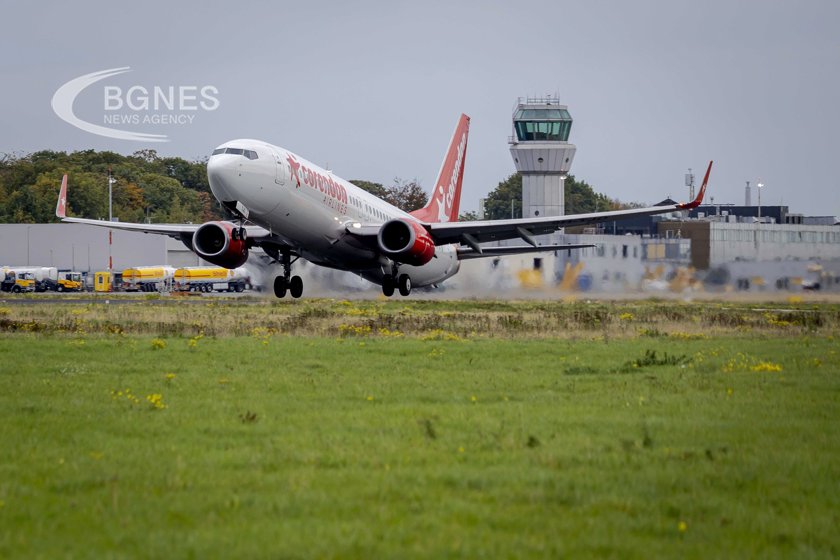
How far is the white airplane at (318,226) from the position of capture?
3441 cm

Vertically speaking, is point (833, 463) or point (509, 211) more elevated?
point (509, 211)

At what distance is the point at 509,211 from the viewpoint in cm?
16812

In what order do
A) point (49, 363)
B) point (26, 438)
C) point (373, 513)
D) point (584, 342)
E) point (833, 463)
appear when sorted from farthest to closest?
1. point (584, 342)
2. point (49, 363)
3. point (26, 438)
4. point (833, 463)
5. point (373, 513)

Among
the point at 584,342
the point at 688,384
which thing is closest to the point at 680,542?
the point at 688,384

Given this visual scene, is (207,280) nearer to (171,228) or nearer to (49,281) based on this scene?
(49,281)

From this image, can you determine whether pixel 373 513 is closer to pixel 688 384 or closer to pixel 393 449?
pixel 393 449

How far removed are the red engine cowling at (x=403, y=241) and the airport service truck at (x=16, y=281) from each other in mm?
59499

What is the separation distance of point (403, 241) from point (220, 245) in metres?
6.10

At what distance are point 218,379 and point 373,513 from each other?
1038 cm

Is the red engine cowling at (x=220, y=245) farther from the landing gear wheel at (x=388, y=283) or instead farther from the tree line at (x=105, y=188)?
the tree line at (x=105, y=188)

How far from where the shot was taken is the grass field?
8.62 meters

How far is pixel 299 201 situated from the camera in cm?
3622

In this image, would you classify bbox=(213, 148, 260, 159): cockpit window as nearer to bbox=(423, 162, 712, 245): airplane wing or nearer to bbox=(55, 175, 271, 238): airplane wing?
bbox=(55, 175, 271, 238): airplane wing

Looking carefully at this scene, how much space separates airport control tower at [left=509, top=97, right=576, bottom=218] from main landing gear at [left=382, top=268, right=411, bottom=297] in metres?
71.1
